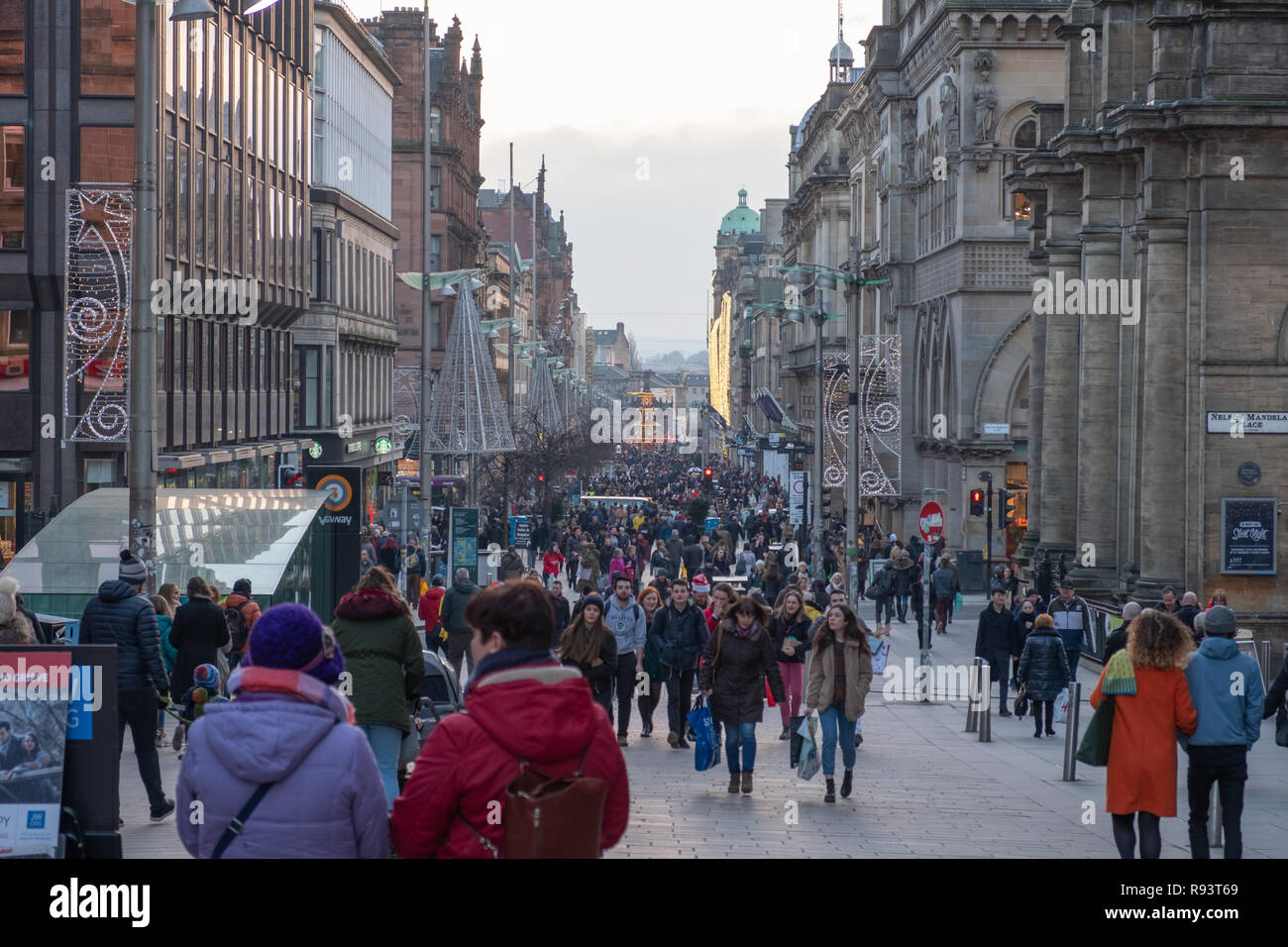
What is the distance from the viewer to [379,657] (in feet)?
30.5

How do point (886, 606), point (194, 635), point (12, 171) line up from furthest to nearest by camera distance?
point (886, 606) → point (12, 171) → point (194, 635)

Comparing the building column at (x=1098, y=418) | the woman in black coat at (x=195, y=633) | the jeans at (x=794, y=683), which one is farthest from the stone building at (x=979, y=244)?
the woman in black coat at (x=195, y=633)

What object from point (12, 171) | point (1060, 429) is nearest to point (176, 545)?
point (12, 171)

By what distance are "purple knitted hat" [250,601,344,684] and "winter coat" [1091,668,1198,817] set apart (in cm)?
533

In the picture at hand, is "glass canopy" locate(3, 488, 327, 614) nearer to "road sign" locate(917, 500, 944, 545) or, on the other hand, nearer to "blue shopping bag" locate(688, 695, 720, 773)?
"blue shopping bag" locate(688, 695, 720, 773)

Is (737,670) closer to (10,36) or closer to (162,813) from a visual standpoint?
(162,813)

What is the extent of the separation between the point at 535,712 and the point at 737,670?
9163 mm

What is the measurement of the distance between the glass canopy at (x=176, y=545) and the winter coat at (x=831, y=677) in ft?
24.8

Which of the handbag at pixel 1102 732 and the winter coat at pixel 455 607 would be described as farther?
the winter coat at pixel 455 607

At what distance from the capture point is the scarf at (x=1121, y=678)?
9.43m

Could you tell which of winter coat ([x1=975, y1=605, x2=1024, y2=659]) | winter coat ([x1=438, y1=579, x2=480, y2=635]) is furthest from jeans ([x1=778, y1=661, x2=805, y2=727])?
winter coat ([x1=975, y1=605, x2=1024, y2=659])

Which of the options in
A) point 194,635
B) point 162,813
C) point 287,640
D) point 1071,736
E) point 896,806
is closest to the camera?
point 287,640

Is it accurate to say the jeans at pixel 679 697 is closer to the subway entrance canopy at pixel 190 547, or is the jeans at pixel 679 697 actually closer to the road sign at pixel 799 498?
the subway entrance canopy at pixel 190 547

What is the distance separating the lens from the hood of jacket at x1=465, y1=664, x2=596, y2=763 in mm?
4953
